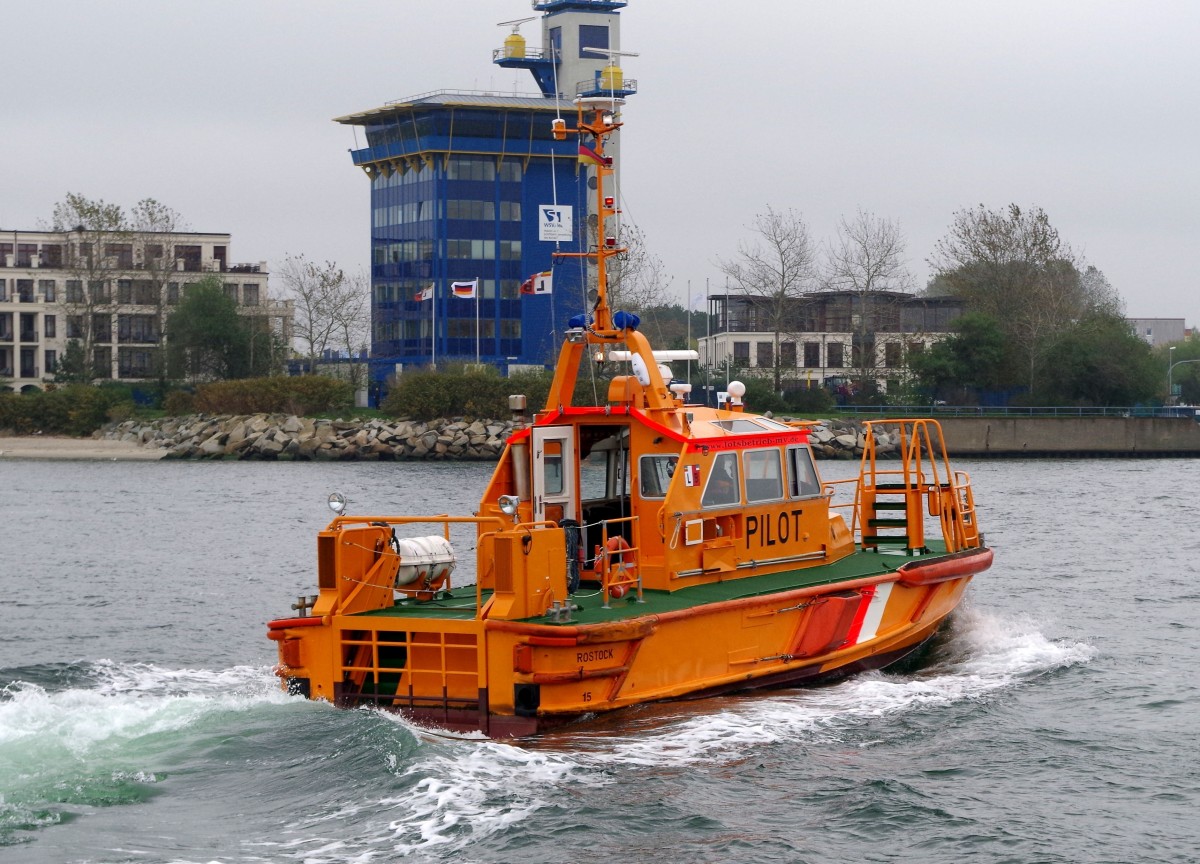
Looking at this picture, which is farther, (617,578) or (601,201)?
(601,201)

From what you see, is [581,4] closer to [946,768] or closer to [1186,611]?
[1186,611]

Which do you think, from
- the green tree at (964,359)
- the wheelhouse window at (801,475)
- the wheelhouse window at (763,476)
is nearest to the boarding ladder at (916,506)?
the wheelhouse window at (801,475)

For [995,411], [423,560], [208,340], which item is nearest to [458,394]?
[208,340]

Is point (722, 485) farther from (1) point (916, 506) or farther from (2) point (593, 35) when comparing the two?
(2) point (593, 35)

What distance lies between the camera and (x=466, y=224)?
3263 inches

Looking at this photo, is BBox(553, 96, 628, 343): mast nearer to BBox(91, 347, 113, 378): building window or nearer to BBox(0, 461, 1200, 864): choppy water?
BBox(0, 461, 1200, 864): choppy water

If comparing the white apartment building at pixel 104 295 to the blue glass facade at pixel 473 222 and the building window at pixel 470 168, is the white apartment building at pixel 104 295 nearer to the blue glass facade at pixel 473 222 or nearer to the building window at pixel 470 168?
the blue glass facade at pixel 473 222

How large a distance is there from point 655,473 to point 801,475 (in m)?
1.90

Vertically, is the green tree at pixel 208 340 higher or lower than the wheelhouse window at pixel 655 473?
higher

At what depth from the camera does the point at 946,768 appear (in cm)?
1293

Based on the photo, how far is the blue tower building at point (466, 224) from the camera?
81188 millimetres

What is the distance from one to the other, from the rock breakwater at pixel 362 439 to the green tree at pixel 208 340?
10.9 m

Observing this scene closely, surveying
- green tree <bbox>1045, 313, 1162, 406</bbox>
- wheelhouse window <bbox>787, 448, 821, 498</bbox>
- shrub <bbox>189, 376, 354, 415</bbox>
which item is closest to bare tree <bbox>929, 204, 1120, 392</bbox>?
green tree <bbox>1045, 313, 1162, 406</bbox>

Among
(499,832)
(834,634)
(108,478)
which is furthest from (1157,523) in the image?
(108,478)
